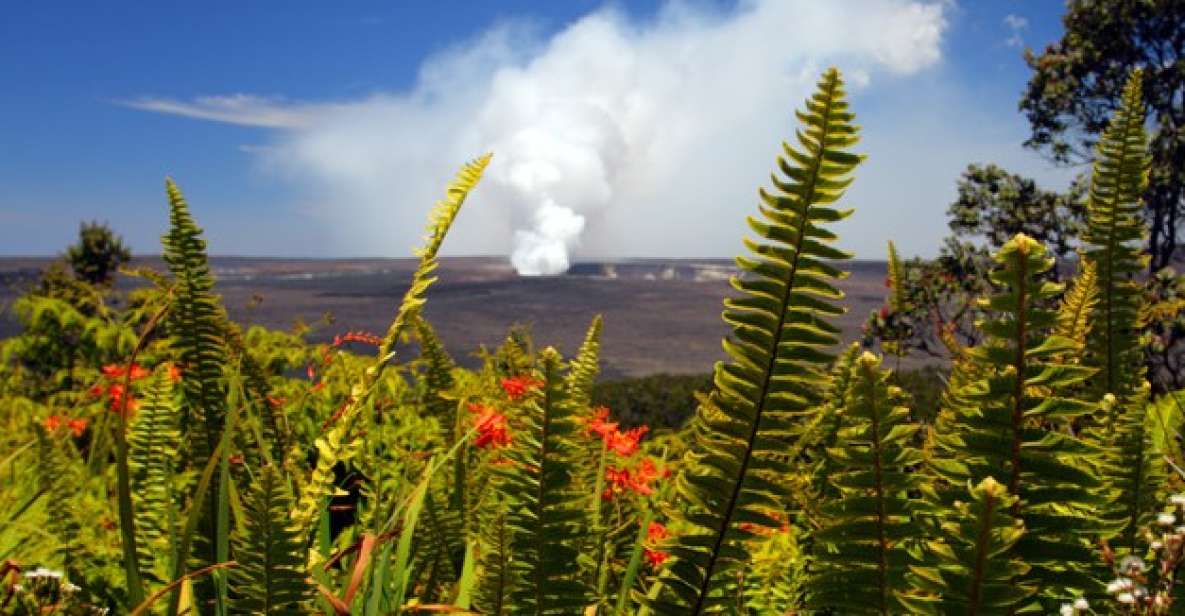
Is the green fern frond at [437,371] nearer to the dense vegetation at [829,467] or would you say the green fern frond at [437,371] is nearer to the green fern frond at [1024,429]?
the dense vegetation at [829,467]

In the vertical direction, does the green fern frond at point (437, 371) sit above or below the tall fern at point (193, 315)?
below

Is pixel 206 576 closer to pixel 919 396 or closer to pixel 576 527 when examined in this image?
pixel 576 527

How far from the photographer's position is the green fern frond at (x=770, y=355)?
28.9 inches

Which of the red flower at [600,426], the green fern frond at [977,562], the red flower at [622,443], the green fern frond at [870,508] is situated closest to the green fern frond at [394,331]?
the green fern frond at [870,508]

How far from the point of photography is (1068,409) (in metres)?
0.73

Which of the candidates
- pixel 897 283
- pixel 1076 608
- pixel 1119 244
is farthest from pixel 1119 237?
pixel 1076 608

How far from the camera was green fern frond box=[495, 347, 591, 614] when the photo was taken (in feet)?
2.91

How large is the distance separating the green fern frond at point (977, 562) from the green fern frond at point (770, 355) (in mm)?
146

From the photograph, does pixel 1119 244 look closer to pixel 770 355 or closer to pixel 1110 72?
Answer: pixel 770 355

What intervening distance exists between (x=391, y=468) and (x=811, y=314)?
3.03 meters

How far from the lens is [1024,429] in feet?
2.48

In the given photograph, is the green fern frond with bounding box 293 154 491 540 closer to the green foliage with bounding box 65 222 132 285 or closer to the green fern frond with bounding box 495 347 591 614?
the green fern frond with bounding box 495 347 591 614

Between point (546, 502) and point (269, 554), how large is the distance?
1.07 feet

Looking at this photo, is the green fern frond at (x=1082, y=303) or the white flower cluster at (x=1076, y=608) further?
the green fern frond at (x=1082, y=303)
